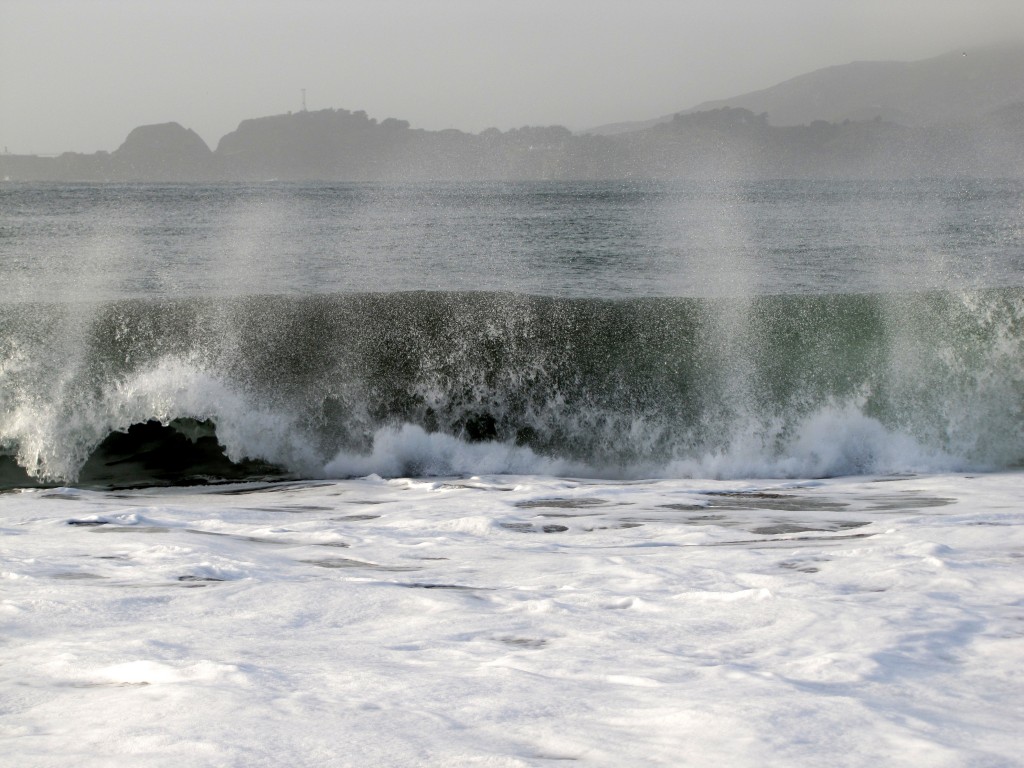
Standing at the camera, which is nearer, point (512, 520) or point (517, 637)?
point (517, 637)

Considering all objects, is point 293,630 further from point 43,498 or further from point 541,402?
point 541,402

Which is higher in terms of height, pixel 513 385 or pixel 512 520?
Result: pixel 513 385

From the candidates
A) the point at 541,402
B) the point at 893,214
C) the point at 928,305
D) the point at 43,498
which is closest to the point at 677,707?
the point at 43,498

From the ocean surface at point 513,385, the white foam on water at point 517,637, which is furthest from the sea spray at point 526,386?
the white foam on water at point 517,637

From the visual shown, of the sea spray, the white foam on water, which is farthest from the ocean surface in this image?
the white foam on water

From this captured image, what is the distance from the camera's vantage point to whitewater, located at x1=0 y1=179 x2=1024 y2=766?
10.9ft

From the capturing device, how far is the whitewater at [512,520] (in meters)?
3.34

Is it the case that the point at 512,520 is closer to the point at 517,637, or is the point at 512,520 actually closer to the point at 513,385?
the point at 517,637

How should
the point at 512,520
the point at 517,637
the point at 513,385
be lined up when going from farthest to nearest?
1. the point at 513,385
2. the point at 512,520
3. the point at 517,637

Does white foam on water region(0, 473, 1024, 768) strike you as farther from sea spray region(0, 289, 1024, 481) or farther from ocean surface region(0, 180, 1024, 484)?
sea spray region(0, 289, 1024, 481)

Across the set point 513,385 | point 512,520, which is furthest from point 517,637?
point 513,385

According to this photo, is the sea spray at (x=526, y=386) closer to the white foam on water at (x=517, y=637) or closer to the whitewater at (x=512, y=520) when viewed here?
the whitewater at (x=512, y=520)

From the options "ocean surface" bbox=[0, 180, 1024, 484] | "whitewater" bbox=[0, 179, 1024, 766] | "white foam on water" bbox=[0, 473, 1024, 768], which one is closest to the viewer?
"white foam on water" bbox=[0, 473, 1024, 768]

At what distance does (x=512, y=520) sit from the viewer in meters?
7.32
